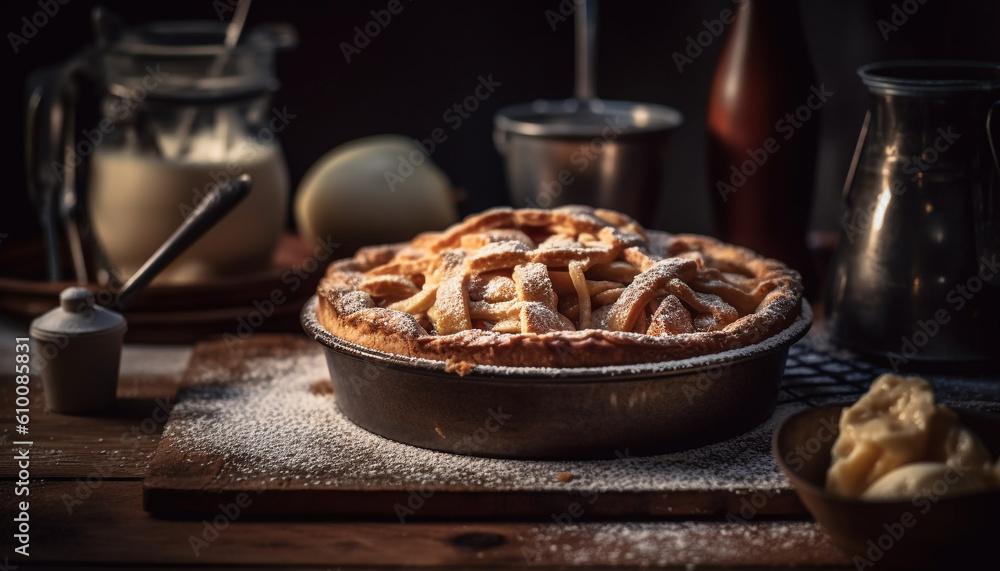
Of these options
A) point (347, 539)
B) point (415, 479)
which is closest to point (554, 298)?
point (415, 479)

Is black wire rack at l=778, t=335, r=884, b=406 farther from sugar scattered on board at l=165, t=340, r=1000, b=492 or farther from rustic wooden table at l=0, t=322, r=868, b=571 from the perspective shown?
rustic wooden table at l=0, t=322, r=868, b=571

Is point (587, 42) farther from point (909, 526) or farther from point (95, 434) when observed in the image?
point (909, 526)

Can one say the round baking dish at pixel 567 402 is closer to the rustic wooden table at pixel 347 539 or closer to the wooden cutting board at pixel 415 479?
the wooden cutting board at pixel 415 479

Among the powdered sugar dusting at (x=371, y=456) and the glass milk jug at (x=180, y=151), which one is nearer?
the powdered sugar dusting at (x=371, y=456)

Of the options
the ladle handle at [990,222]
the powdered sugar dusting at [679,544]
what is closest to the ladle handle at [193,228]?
the powdered sugar dusting at [679,544]

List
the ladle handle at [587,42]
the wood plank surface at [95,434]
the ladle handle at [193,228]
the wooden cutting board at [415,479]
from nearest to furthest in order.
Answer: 1. the wooden cutting board at [415,479]
2. the wood plank surface at [95,434]
3. the ladle handle at [193,228]
4. the ladle handle at [587,42]

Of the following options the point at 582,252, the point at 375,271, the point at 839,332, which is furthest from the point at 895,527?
the point at 375,271
